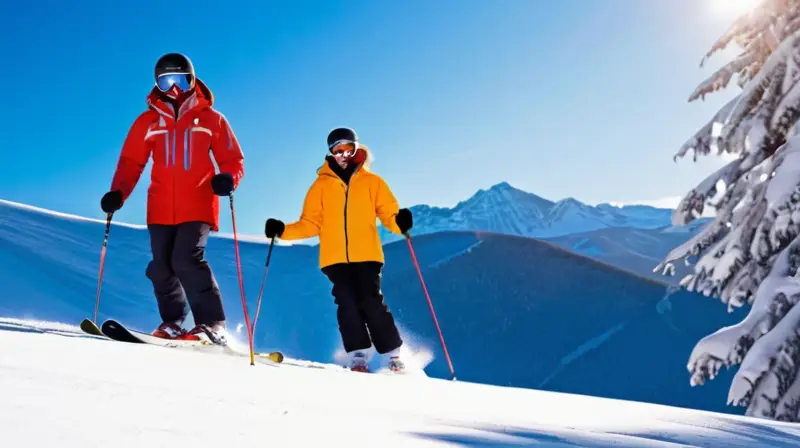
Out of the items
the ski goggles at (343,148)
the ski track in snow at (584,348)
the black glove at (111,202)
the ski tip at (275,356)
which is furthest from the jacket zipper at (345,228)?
the ski track in snow at (584,348)

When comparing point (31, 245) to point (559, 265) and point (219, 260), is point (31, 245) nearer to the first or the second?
point (219, 260)

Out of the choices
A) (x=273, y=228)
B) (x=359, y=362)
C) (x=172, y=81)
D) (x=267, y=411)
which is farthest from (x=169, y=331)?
(x=267, y=411)

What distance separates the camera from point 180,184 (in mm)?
4730

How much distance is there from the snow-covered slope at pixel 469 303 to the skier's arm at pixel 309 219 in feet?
33.9

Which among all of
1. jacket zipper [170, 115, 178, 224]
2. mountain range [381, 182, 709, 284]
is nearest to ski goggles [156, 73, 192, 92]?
jacket zipper [170, 115, 178, 224]

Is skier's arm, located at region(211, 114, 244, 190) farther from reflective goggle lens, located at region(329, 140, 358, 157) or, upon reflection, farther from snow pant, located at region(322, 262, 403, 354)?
snow pant, located at region(322, 262, 403, 354)

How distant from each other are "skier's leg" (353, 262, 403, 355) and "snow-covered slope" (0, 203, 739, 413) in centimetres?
1059

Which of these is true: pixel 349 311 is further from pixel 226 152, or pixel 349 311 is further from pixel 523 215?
pixel 523 215

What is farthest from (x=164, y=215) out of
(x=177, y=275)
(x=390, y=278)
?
(x=390, y=278)

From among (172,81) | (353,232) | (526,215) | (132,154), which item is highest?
(526,215)

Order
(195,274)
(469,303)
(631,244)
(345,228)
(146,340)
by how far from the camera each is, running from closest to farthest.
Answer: (146,340)
(195,274)
(345,228)
(469,303)
(631,244)

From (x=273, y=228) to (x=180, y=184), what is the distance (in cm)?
71

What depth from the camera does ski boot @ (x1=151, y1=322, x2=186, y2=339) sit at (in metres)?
4.43

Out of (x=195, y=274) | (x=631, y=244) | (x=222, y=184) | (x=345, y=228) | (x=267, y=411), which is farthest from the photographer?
(x=631, y=244)
